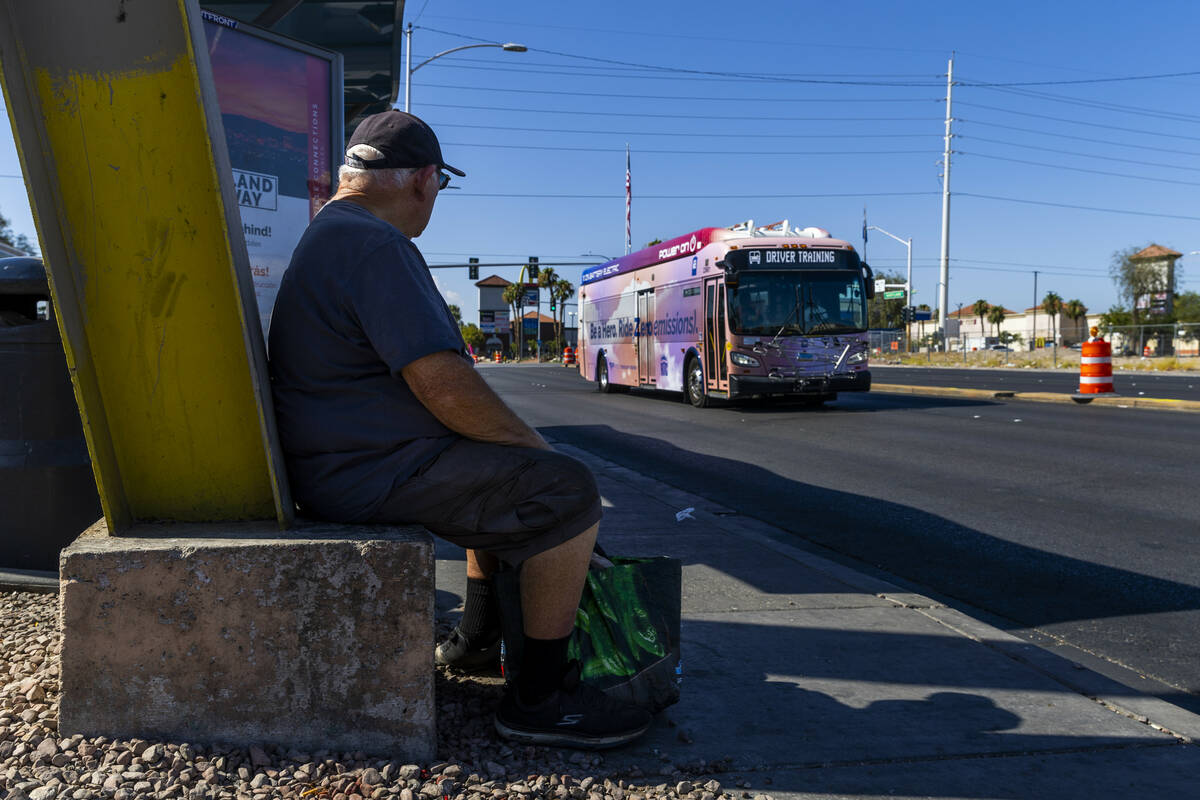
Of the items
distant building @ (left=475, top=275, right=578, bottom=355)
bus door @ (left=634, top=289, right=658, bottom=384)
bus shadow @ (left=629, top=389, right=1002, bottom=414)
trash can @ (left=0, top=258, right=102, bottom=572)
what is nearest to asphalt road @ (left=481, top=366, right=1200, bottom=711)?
bus shadow @ (left=629, top=389, right=1002, bottom=414)

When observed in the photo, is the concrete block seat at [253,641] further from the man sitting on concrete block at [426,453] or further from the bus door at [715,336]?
the bus door at [715,336]

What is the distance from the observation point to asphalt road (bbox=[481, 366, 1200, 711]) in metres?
4.38

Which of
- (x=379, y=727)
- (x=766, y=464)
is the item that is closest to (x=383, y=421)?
(x=379, y=727)

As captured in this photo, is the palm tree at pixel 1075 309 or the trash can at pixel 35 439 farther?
the palm tree at pixel 1075 309

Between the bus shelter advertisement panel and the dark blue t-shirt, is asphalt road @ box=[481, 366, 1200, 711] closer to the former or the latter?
the dark blue t-shirt

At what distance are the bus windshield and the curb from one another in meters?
3.70

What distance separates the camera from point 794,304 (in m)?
16.3

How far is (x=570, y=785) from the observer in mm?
2371

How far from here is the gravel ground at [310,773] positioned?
2256mm

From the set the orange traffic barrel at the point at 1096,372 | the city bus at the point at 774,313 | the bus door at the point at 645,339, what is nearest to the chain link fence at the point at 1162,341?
the orange traffic barrel at the point at 1096,372

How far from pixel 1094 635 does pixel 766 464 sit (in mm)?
5413

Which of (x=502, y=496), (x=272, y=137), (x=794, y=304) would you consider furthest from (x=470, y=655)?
(x=794, y=304)

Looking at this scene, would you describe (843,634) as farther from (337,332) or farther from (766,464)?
(766,464)

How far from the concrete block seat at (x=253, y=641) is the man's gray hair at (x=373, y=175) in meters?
1.00
